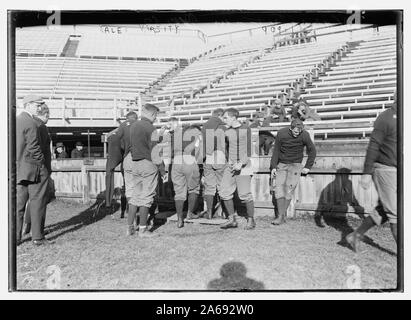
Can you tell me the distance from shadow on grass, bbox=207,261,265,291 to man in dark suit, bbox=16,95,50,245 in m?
2.50

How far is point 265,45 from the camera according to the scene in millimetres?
20422

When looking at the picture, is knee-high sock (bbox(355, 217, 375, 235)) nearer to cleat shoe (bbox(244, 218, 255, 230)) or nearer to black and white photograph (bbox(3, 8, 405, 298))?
black and white photograph (bbox(3, 8, 405, 298))

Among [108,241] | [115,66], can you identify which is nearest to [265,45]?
[115,66]

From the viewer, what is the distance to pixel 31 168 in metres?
4.86

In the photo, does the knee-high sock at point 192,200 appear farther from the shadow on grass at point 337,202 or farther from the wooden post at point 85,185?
the wooden post at point 85,185

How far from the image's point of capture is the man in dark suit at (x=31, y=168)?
188 inches

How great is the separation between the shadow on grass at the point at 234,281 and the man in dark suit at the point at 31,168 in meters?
2.50

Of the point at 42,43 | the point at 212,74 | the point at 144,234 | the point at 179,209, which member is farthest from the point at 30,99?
the point at 42,43

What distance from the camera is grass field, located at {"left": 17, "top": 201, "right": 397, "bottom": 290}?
3.66m

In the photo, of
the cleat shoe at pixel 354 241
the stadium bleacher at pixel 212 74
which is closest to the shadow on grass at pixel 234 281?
the cleat shoe at pixel 354 241

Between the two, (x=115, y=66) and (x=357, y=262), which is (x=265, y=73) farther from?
(x=357, y=262)

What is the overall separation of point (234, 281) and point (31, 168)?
281 cm

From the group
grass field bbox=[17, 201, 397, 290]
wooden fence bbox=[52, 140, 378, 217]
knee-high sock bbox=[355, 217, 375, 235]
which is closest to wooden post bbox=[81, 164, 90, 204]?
grass field bbox=[17, 201, 397, 290]

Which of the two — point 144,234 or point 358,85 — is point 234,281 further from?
point 358,85
